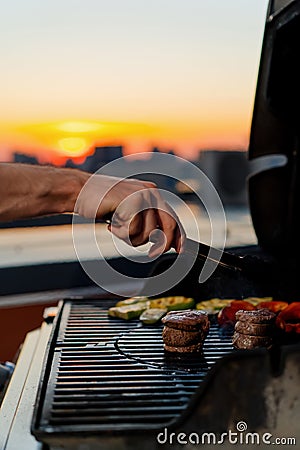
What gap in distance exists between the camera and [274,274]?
9.50 feet

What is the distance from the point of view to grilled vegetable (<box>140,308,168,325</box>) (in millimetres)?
2641

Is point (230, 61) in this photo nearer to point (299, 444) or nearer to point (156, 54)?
point (156, 54)

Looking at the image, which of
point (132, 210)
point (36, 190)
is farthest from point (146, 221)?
point (36, 190)

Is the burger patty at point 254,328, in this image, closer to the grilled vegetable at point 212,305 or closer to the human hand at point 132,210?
the human hand at point 132,210

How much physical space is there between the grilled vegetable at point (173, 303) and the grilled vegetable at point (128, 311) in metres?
0.05

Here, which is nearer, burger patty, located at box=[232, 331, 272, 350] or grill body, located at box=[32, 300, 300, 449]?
grill body, located at box=[32, 300, 300, 449]

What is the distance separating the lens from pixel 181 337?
2203 mm

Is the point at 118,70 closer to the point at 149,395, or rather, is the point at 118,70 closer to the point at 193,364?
the point at 193,364

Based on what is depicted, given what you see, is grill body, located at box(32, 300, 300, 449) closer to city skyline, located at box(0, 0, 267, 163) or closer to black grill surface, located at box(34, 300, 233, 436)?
black grill surface, located at box(34, 300, 233, 436)

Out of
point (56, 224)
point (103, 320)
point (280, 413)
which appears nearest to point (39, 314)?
point (56, 224)

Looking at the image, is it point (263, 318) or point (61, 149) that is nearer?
point (263, 318)

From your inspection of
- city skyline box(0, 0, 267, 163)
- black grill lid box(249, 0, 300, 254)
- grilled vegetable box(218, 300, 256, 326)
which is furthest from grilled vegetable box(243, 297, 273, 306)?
city skyline box(0, 0, 267, 163)

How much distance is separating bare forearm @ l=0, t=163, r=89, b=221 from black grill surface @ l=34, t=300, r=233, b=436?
44cm

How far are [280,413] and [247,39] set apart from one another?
302 cm
